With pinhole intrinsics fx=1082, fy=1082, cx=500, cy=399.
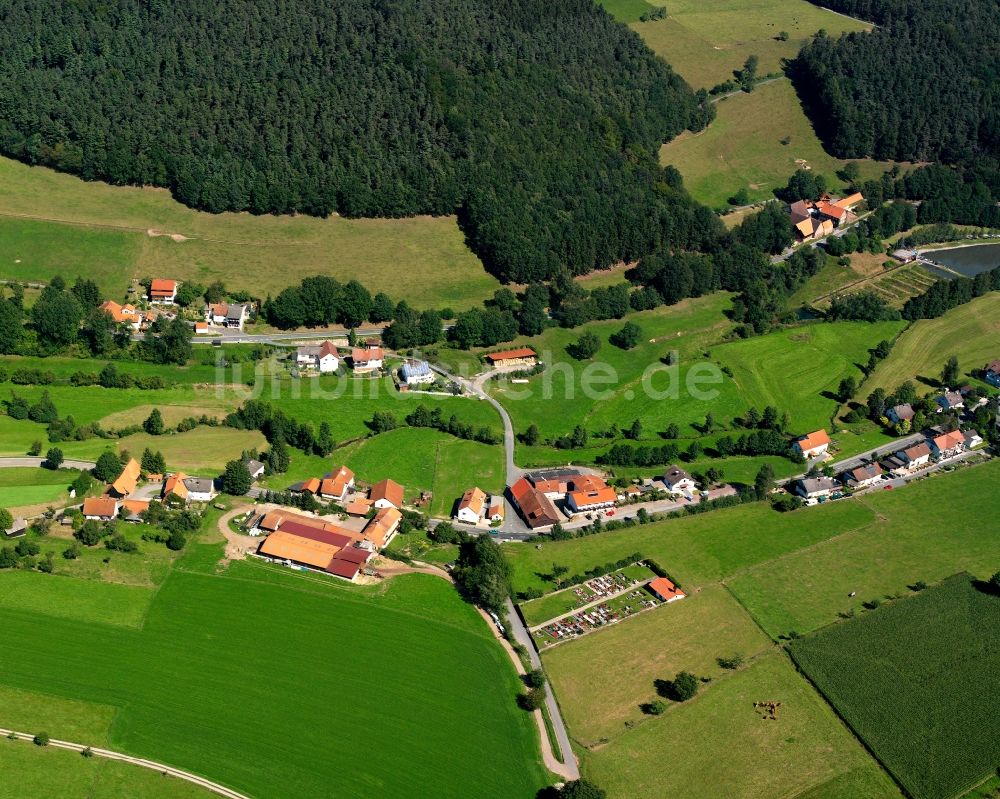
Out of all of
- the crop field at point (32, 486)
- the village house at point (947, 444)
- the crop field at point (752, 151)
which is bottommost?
the crop field at point (32, 486)

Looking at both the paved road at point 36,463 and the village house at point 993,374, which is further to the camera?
the village house at point 993,374

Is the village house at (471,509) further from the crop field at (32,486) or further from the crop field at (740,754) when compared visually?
the crop field at (32,486)

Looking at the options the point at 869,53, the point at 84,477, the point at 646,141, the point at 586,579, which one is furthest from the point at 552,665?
the point at 869,53

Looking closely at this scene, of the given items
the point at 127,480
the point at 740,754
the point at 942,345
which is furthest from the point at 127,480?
the point at 942,345

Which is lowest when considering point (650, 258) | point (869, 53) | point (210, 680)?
point (210, 680)

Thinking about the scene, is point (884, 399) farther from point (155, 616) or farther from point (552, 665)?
point (155, 616)

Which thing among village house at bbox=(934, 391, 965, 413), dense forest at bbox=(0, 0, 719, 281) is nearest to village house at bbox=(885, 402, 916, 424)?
village house at bbox=(934, 391, 965, 413)

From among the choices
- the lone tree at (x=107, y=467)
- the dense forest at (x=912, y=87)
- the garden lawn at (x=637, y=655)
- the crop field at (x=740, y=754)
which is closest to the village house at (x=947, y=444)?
the garden lawn at (x=637, y=655)
